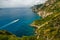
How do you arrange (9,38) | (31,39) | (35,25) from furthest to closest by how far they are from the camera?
1. (35,25)
2. (9,38)
3. (31,39)

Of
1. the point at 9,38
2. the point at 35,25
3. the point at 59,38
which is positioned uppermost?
the point at 35,25

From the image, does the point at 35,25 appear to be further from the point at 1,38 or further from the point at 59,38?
the point at 59,38

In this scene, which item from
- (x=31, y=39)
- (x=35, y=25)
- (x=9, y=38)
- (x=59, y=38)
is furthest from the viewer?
(x=35, y=25)

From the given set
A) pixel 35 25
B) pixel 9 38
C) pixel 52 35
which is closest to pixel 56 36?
pixel 52 35

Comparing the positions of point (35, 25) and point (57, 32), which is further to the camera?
point (35, 25)

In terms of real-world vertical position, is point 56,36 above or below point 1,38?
below

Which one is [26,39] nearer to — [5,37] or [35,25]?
[5,37]

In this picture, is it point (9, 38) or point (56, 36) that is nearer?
point (56, 36)

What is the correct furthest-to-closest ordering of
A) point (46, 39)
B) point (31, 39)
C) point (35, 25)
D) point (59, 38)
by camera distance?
point (35, 25), point (31, 39), point (46, 39), point (59, 38)

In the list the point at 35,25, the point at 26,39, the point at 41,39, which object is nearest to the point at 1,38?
the point at 26,39
